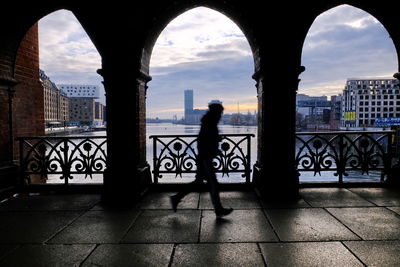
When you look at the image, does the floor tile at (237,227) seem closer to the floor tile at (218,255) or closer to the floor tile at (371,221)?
the floor tile at (218,255)

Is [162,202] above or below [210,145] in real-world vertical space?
below

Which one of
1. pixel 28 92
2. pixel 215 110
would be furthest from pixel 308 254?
pixel 28 92

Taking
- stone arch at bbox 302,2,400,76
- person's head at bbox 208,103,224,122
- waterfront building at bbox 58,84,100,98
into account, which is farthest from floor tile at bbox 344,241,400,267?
waterfront building at bbox 58,84,100,98

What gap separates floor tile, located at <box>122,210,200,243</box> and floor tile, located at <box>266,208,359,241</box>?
115cm

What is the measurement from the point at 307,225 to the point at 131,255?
2378 millimetres

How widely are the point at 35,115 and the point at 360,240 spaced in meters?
7.46

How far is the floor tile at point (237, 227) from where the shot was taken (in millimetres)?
3492

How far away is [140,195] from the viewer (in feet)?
17.1

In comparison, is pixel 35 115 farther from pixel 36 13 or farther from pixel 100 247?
pixel 100 247

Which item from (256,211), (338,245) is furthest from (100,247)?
(338,245)

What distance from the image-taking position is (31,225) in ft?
13.1

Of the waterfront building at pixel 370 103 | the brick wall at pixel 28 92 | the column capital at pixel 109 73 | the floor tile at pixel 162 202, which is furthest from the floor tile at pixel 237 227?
the waterfront building at pixel 370 103

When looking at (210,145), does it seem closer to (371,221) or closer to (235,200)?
(235,200)

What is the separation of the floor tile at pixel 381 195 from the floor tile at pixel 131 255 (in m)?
3.84
